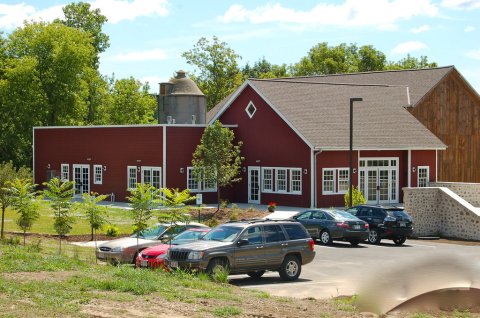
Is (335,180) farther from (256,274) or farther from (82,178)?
(256,274)

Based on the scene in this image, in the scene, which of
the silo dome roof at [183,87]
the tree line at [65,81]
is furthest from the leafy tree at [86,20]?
the silo dome roof at [183,87]

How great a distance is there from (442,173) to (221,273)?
38750 millimetres

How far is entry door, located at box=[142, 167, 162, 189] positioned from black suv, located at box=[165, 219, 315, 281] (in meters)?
25.7

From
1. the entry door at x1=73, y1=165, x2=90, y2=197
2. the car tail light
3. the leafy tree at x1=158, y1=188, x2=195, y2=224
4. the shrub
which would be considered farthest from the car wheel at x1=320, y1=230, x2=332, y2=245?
the entry door at x1=73, y1=165, x2=90, y2=197

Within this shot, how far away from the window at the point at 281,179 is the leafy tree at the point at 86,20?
→ 42498mm

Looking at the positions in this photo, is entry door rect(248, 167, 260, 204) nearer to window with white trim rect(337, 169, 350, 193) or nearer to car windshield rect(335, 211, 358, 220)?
window with white trim rect(337, 169, 350, 193)

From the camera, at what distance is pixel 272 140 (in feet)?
158

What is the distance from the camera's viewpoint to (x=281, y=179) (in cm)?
4788

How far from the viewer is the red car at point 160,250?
74.8ft

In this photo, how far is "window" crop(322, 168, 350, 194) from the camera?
152 ft

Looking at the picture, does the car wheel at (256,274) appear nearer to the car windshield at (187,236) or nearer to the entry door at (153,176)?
the car windshield at (187,236)

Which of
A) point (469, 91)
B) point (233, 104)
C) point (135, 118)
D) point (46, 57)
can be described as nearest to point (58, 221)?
point (233, 104)

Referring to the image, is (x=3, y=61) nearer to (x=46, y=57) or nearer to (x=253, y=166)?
(x=46, y=57)

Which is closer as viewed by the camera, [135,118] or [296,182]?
[296,182]
